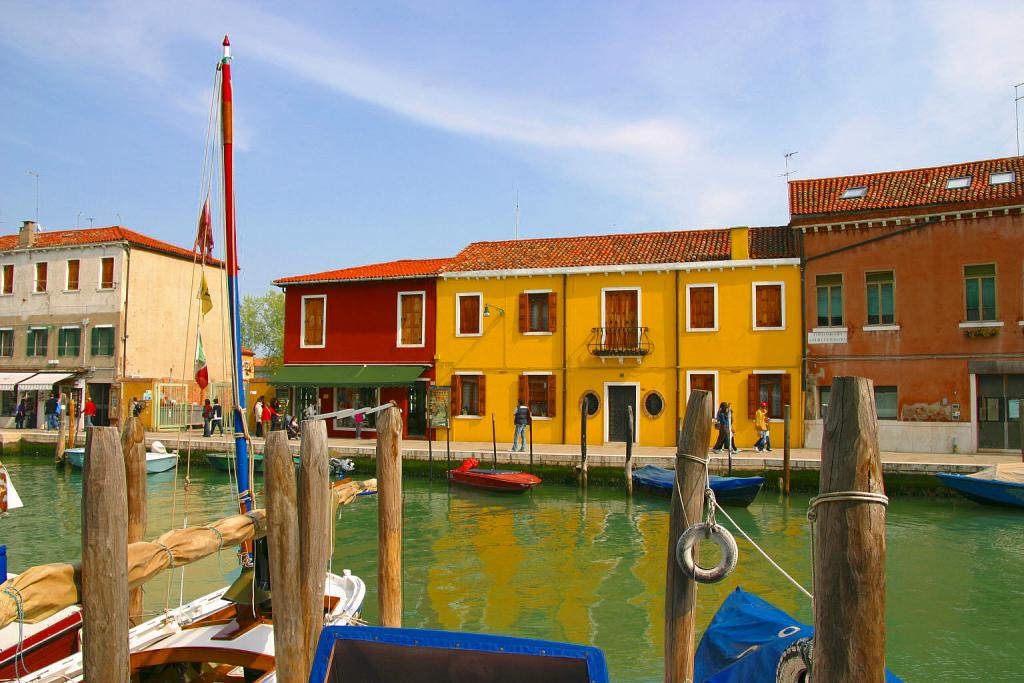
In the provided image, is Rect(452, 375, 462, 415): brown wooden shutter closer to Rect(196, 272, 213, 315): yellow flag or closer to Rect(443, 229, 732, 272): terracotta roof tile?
Rect(443, 229, 732, 272): terracotta roof tile

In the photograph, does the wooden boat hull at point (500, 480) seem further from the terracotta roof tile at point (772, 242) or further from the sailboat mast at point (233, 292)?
the sailboat mast at point (233, 292)

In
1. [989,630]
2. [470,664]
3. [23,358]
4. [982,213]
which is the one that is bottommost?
[989,630]

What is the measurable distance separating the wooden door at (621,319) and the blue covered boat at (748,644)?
1699 centimetres

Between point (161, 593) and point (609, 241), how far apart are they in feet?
61.9

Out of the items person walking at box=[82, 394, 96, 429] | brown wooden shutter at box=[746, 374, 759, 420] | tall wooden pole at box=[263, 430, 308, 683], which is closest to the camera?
tall wooden pole at box=[263, 430, 308, 683]

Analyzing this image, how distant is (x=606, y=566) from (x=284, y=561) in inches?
306

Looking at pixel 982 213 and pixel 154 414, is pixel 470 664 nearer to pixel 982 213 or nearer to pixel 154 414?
pixel 982 213

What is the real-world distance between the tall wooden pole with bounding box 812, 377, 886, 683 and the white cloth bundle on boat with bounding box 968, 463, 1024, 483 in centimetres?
1608

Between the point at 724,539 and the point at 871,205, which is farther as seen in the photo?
the point at 871,205

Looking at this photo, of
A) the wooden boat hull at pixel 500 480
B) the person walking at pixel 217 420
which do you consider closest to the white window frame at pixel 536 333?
the wooden boat hull at pixel 500 480

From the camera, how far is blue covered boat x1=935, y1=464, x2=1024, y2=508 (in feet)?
52.6

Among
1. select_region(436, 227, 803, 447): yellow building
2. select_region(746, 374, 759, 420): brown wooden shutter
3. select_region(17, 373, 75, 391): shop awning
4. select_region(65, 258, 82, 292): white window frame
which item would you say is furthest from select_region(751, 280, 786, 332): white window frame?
select_region(65, 258, 82, 292): white window frame

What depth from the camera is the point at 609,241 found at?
85.8 feet

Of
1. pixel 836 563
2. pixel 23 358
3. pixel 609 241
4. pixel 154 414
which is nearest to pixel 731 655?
pixel 836 563
